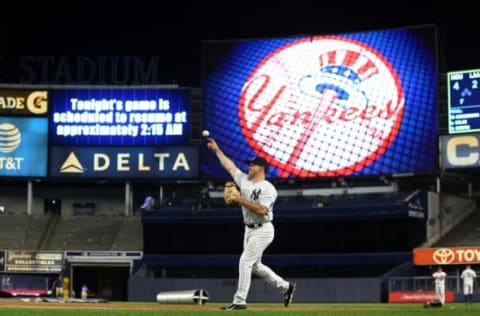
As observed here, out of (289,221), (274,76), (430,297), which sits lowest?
(430,297)

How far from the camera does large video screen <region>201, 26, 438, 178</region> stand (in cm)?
→ 4475

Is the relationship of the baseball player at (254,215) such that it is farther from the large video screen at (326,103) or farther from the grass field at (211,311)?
the large video screen at (326,103)

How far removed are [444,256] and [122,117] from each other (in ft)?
64.2

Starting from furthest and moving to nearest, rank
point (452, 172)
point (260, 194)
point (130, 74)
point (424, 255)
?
point (130, 74) → point (452, 172) → point (424, 255) → point (260, 194)

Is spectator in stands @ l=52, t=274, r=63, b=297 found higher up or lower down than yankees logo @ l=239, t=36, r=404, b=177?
lower down

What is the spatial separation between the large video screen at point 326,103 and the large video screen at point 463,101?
0.90 metres

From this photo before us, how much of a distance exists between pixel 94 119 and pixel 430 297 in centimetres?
2250

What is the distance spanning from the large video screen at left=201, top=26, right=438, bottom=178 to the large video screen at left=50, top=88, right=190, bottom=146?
1.77 metres

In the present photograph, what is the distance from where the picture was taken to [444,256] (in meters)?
40.5

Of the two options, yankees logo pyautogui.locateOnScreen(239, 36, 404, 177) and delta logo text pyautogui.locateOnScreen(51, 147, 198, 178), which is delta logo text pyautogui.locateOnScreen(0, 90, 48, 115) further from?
yankees logo pyautogui.locateOnScreen(239, 36, 404, 177)

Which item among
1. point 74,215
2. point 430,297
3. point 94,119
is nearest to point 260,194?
point 430,297

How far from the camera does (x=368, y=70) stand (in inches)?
1815

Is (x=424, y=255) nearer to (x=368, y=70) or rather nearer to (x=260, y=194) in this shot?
(x=368, y=70)

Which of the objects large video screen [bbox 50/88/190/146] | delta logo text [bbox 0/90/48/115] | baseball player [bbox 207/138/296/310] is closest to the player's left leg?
baseball player [bbox 207/138/296/310]
